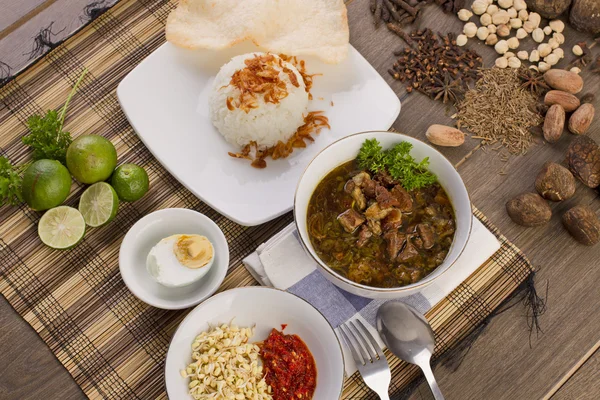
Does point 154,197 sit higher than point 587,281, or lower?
higher

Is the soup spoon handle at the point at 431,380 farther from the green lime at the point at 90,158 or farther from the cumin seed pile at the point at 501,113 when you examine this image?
the green lime at the point at 90,158

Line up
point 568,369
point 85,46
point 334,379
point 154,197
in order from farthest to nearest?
1. point 85,46
2. point 154,197
3. point 568,369
4. point 334,379

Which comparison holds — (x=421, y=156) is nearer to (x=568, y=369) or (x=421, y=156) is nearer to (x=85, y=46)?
(x=568, y=369)

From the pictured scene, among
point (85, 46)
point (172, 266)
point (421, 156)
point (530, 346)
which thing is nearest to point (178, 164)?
point (172, 266)

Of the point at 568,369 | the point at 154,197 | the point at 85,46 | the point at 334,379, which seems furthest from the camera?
the point at 85,46

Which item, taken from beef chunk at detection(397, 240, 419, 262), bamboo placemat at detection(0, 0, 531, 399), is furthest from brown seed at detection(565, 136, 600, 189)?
beef chunk at detection(397, 240, 419, 262)

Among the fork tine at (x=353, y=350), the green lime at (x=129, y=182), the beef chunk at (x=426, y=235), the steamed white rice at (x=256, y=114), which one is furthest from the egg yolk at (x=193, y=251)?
the beef chunk at (x=426, y=235)
